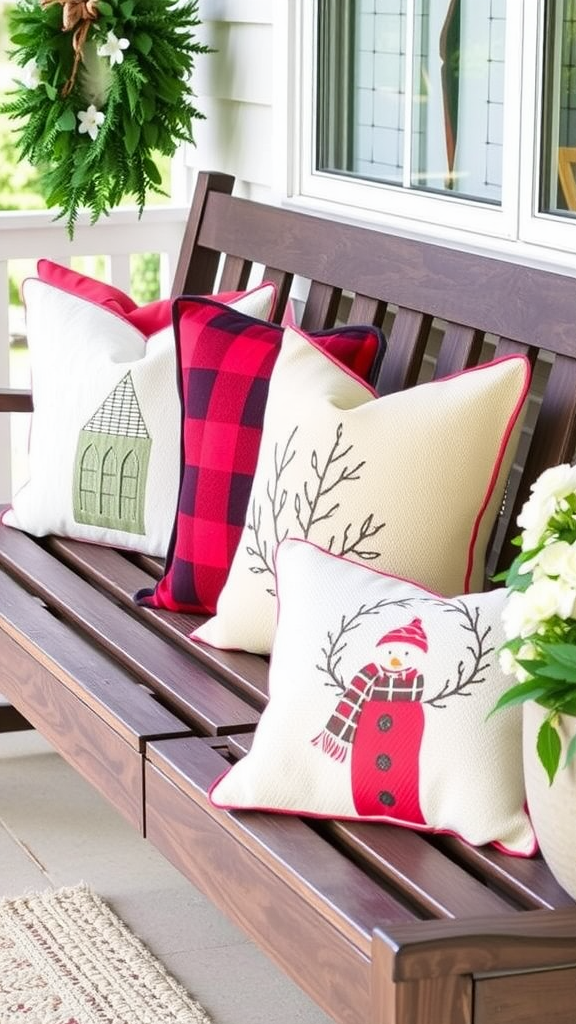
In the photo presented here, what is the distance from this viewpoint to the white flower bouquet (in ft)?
4.75

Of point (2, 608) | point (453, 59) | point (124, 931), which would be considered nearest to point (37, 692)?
point (2, 608)

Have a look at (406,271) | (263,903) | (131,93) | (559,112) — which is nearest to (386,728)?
(263,903)

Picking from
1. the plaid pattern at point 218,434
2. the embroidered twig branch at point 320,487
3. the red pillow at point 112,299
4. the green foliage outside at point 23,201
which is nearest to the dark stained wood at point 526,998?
the embroidered twig branch at point 320,487

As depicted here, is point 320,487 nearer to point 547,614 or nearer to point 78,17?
point 547,614

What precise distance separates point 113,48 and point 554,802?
6.86 feet

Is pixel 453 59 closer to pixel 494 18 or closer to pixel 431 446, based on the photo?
pixel 494 18

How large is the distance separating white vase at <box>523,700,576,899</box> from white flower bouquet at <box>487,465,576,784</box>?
0.7 inches

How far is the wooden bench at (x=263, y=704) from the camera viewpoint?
1.41 metres

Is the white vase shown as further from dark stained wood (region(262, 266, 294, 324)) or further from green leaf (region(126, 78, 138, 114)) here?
green leaf (region(126, 78, 138, 114))

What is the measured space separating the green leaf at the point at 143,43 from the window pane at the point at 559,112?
3.32 ft

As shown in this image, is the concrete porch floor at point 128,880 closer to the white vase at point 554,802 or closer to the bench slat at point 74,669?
the bench slat at point 74,669

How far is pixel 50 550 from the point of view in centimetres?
283

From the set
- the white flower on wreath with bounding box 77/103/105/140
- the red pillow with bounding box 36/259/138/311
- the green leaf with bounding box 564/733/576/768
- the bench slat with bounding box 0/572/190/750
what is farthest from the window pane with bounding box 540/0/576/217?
the green leaf with bounding box 564/733/576/768

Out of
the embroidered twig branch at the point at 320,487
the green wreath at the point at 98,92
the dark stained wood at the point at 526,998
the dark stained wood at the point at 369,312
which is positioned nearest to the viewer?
the dark stained wood at the point at 526,998
